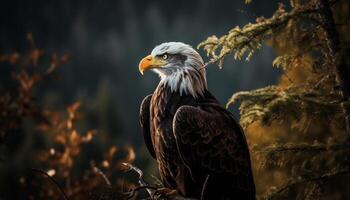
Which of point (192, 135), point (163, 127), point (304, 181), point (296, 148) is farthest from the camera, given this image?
point (163, 127)

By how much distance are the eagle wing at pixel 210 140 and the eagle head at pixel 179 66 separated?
0.29 m

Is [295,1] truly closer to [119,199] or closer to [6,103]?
[119,199]

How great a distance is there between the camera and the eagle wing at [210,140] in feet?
14.8

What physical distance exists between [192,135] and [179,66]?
0.82 meters

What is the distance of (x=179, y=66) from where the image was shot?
497cm

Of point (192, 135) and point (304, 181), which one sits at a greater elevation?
point (192, 135)

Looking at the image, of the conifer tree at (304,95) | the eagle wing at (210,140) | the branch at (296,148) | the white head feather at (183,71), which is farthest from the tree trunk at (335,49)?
the white head feather at (183,71)

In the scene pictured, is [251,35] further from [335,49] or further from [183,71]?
[183,71]

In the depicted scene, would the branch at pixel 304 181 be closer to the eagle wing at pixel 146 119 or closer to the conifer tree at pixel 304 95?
the conifer tree at pixel 304 95

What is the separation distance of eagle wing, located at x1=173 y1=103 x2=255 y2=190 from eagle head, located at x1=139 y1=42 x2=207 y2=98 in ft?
0.96

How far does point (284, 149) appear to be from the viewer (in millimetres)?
4172

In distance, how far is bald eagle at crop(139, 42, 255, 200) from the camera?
179 inches

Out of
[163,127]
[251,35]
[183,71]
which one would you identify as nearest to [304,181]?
[251,35]

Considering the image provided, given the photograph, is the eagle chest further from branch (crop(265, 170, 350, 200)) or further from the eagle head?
branch (crop(265, 170, 350, 200))
